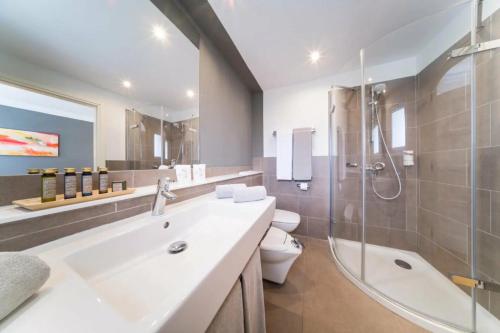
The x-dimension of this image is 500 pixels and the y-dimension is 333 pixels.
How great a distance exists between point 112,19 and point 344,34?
1.64 meters

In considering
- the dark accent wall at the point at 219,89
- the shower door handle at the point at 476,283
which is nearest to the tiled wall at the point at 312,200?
the dark accent wall at the point at 219,89

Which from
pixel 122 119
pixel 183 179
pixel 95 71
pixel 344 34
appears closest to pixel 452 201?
pixel 344 34

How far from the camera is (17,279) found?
0.27 meters

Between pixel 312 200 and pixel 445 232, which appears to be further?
pixel 312 200

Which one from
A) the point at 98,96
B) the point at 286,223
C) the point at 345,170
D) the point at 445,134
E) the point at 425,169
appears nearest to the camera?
the point at 98,96

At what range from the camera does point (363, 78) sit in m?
1.61

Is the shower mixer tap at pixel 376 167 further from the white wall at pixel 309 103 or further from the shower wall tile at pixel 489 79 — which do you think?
the shower wall tile at pixel 489 79

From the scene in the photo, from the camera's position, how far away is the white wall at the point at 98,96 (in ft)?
1.69

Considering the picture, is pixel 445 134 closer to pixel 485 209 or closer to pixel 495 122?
pixel 495 122

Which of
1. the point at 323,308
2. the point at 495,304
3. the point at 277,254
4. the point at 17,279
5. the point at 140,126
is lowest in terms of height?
the point at 323,308

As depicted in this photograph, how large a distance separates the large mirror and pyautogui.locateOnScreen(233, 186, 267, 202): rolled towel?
53 cm

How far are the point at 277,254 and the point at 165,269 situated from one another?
2.65 feet

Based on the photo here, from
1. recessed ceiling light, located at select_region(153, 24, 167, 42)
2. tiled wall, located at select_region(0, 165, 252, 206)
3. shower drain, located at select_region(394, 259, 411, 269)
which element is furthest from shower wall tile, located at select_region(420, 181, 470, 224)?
recessed ceiling light, located at select_region(153, 24, 167, 42)

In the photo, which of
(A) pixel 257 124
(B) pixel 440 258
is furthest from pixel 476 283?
(A) pixel 257 124
